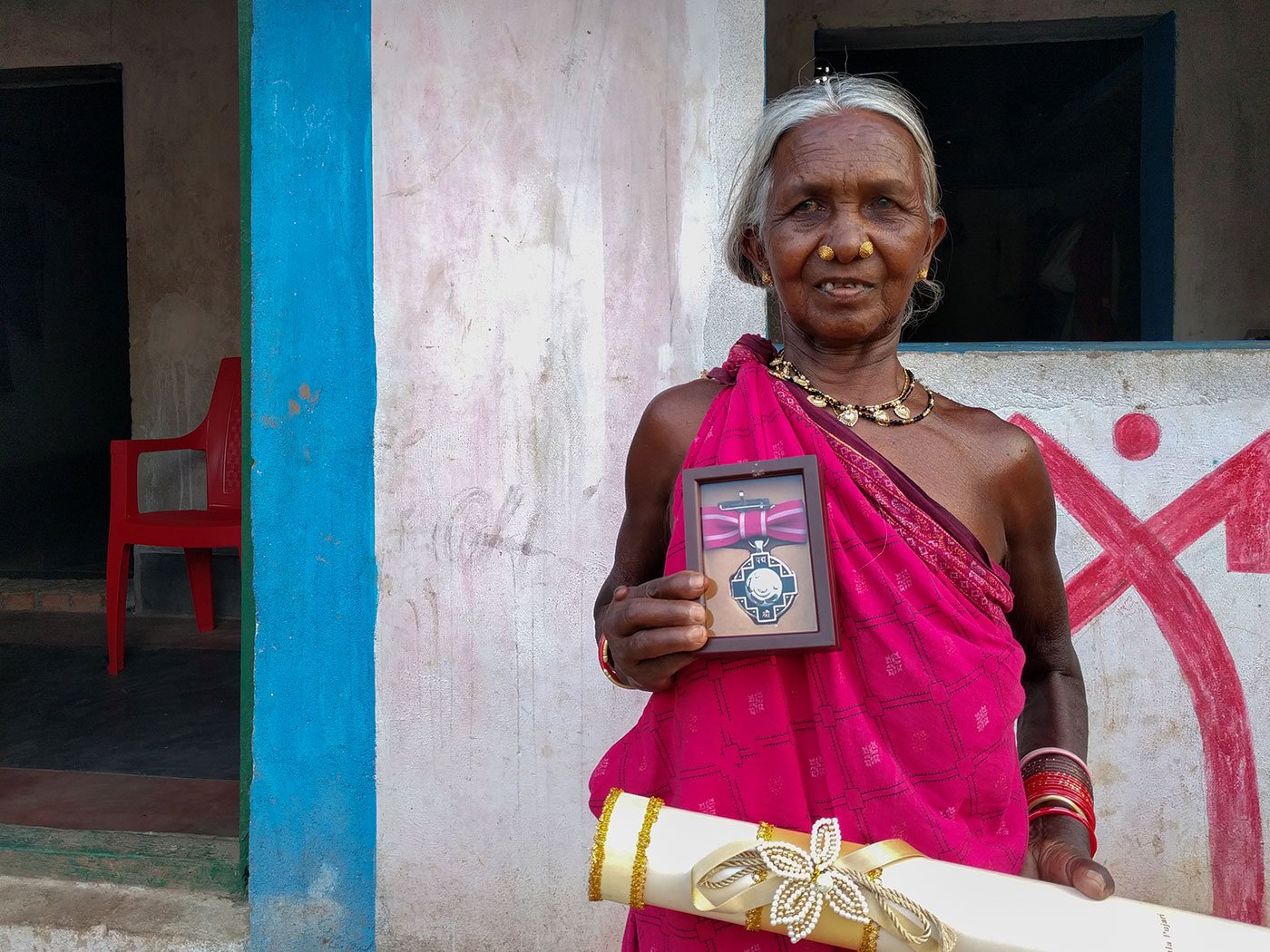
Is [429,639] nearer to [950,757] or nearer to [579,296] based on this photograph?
[579,296]

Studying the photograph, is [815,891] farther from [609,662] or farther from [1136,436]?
[1136,436]

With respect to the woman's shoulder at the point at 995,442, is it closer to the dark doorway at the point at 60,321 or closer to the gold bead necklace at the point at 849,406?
the gold bead necklace at the point at 849,406

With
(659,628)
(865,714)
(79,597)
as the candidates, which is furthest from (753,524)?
(79,597)

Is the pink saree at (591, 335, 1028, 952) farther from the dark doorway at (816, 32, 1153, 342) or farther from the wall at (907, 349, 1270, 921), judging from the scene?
the dark doorway at (816, 32, 1153, 342)

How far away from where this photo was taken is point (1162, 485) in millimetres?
2342

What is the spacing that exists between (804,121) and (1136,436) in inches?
58.6

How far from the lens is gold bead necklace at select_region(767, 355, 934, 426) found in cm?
132

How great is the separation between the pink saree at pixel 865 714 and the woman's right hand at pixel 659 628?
47 mm

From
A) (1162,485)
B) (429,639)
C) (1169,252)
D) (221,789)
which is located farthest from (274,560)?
(1169,252)

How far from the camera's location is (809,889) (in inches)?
39.9

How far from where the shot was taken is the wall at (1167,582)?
2330 millimetres

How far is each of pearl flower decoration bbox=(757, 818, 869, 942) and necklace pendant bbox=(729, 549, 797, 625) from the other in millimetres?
237

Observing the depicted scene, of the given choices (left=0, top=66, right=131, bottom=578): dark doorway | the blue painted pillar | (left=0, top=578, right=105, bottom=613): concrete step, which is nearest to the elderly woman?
the blue painted pillar

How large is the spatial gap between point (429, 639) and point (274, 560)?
1.44 feet
